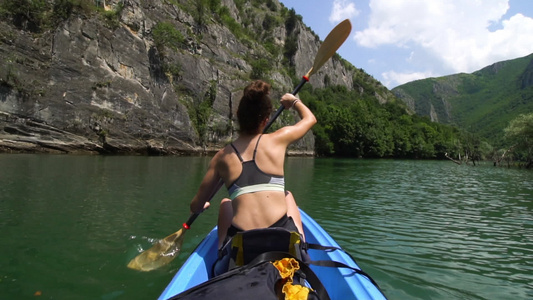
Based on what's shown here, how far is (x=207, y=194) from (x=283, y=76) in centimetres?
5941

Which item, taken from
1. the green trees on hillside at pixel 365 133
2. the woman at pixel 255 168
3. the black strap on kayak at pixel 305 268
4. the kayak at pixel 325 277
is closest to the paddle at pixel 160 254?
the kayak at pixel 325 277

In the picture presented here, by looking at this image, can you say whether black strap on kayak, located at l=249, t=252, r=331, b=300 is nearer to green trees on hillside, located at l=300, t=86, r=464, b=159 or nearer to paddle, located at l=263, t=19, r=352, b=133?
paddle, located at l=263, t=19, r=352, b=133

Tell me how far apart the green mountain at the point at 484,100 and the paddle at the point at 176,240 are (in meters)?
126

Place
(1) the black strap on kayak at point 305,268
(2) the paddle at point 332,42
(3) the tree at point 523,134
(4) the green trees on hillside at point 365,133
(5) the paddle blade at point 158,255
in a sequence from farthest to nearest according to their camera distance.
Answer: (4) the green trees on hillside at point 365,133
(3) the tree at point 523,134
(2) the paddle at point 332,42
(5) the paddle blade at point 158,255
(1) the black strap on kayak at point 305,268

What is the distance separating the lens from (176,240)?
15.7 ft

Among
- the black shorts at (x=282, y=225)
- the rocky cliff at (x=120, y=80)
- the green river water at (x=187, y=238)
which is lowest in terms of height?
the green river water at (x=187, y=238)

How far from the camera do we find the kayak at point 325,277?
245cm

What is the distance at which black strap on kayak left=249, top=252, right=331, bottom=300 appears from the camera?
6.40 feet

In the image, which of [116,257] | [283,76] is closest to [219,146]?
[283,76]

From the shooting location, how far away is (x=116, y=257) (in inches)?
179

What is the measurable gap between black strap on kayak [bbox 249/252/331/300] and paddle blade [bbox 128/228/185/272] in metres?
2.71

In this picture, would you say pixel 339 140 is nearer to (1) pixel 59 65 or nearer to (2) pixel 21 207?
(1) pixel 59 65

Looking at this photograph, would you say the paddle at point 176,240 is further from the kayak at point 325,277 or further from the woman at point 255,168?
the woman at point 255,168

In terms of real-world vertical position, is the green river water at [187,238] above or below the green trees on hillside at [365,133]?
below
